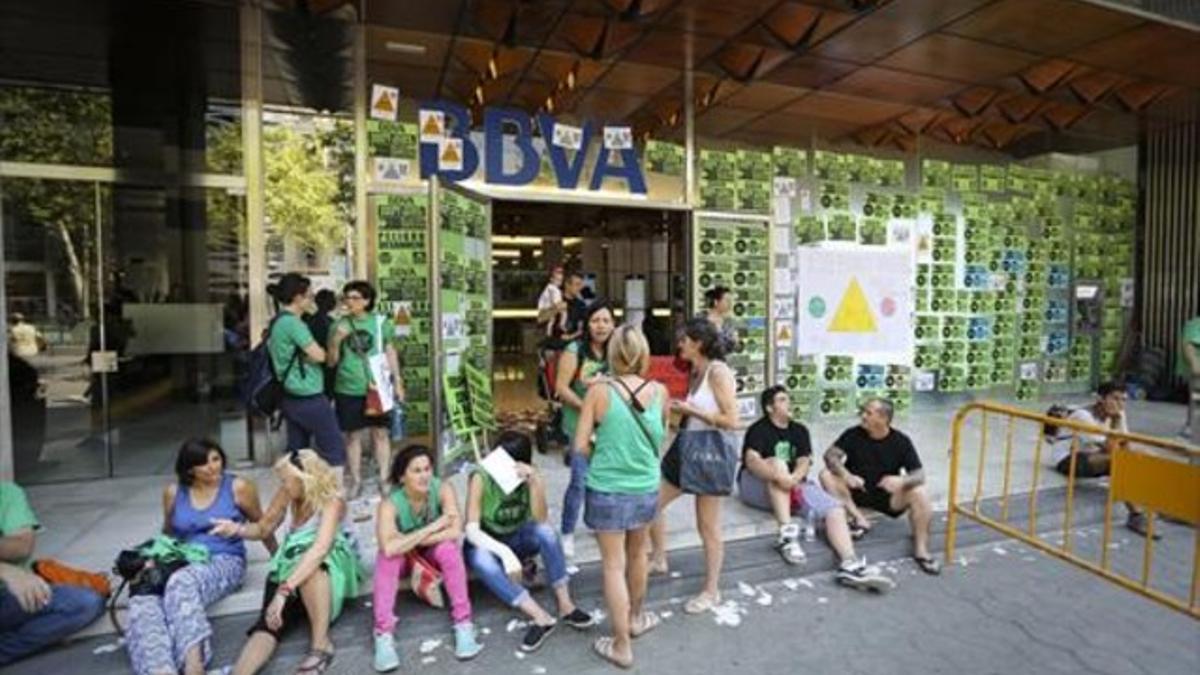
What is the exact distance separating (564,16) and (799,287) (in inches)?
160

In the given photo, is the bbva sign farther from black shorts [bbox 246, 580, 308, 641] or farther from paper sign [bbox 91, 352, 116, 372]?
black shorts [bbox 246, 580, 308, 641]

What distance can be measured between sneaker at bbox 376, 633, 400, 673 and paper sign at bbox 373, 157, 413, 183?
414cm

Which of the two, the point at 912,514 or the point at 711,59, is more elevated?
the point at 711,59

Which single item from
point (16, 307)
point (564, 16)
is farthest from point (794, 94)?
point (16, 307)

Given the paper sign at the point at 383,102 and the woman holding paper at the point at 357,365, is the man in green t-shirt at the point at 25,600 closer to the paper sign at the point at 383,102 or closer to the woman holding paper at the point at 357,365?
the woman holding paper at the point at 357,365

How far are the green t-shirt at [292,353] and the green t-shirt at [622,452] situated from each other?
229cm

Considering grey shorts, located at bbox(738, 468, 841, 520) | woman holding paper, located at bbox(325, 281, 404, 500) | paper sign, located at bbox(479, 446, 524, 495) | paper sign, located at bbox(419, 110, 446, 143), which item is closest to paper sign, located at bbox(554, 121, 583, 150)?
paper sign, located at bbox(419, 110, 446, 143)

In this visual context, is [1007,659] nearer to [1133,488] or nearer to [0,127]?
[1133,488]

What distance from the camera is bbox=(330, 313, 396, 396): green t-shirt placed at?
4.86 metres

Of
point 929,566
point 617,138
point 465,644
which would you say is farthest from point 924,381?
point 465,644

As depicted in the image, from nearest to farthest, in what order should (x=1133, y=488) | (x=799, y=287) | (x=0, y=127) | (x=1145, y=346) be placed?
(x=1133, y=488)
(x=0, y=127)
(x=799, y=287)
(x=1145, y=346)

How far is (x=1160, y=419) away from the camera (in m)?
8.23

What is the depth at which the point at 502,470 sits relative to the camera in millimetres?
3453

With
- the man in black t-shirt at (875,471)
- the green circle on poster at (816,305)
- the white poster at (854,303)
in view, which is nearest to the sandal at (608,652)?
the man in black t-shirt at (875,471)
